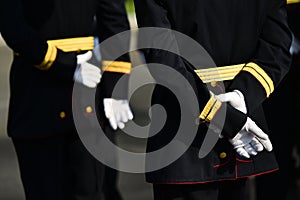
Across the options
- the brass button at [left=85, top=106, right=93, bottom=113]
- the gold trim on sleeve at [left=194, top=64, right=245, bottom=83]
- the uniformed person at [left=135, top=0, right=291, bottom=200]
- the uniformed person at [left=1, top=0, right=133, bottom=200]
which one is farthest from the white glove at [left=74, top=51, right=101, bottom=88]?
the gold trim on sleeve at [left=194, top=64, right=245, bottom=83]

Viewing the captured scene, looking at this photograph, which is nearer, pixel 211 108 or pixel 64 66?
pixel 211 108

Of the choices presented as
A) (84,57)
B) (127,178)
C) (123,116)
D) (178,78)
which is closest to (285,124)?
(123,116)

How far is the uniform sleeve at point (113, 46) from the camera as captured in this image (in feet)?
12.0

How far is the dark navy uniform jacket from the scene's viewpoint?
357 centimetres

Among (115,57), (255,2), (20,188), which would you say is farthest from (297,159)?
(20,188)

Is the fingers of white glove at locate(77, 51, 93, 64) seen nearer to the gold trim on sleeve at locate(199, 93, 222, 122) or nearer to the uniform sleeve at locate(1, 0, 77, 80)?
the uniform sleeve at locate(1, 0, 77, 80)

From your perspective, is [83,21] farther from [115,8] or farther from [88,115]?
[88,115]

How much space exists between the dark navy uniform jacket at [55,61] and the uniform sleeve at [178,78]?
26.2 inches

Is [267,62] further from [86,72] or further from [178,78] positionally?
[86,72]

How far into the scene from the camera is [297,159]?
4270 mm

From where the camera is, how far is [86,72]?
3662 millimetres

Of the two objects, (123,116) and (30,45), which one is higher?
(30,45)

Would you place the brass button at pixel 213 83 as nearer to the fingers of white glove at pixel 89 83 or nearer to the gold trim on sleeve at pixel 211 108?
the gold trim on sleeve at pixel 211 108

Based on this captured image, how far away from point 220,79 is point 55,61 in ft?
2.60
